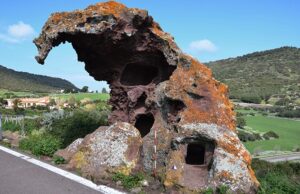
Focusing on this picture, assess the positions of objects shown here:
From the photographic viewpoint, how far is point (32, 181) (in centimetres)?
866

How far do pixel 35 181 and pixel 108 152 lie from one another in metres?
1.83

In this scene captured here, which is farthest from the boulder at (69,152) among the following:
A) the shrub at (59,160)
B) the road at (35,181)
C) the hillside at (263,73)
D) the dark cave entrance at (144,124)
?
the hillside at (263,73)

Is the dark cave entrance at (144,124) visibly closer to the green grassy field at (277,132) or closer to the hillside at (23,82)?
the green grassy field at (277,132)

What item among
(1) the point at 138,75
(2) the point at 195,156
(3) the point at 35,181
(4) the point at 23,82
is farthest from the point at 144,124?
(4) the point at 23,82

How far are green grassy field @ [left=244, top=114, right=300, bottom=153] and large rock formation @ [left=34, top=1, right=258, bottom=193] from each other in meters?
25.4

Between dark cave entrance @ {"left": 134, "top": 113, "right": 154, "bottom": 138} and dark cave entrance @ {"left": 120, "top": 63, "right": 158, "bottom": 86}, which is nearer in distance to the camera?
dark cave entrance @ {"left": 120, "top": 63, "right": 158, "bottom": 86}

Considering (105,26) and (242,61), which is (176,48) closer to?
(105,26)

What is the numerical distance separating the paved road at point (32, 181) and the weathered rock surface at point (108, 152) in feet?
2.35

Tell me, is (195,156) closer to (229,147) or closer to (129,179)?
(229,147)

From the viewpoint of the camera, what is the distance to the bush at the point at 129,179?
27.2 feet

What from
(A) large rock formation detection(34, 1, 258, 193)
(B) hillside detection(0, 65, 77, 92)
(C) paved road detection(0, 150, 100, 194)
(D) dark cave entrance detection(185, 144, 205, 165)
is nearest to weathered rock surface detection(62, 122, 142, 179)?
(A) large rock formation detection(34, 1, 258, 193)

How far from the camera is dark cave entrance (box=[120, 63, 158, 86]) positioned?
41.5ft

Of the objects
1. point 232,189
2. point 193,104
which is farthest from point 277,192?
point 193,104

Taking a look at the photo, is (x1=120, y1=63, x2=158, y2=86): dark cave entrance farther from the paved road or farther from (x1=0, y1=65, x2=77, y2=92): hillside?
(x1=0, y1=65, x2=77, y2=92): hillside
